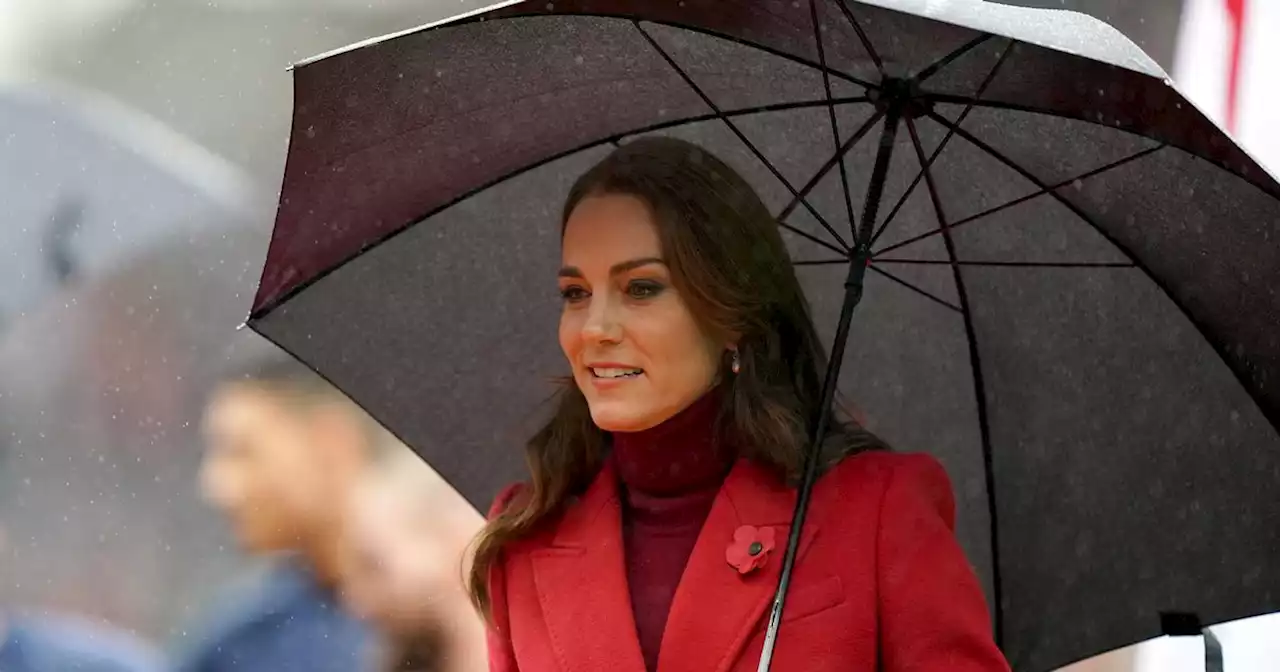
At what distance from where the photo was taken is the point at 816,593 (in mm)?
1952

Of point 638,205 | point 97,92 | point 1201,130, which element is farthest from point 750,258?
point 97,92

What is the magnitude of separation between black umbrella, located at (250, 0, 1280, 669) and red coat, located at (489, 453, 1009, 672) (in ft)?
0.65

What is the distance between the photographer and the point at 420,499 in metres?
3.20

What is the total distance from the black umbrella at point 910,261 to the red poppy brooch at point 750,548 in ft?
0.77

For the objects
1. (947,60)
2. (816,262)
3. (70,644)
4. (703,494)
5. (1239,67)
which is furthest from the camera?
(70,644)

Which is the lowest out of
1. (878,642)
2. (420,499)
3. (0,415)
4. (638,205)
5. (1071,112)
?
(878,642)

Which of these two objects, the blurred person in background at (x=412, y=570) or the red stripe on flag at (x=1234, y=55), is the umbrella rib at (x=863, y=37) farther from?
the blurred person in background at (x=412, y=570)

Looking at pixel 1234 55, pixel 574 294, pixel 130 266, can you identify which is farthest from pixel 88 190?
pixel 1234 55

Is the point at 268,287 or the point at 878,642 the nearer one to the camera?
the point at 878,642

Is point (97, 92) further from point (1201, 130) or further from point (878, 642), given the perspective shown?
point (1201, 130)

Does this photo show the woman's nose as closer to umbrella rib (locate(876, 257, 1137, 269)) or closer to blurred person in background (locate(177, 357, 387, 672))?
umbrella rib (locate(876, 257, 1137, 269))

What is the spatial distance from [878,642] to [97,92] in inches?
82.7

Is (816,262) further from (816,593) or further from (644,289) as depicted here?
(816,593)

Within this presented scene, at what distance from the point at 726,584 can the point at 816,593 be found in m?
0.11
